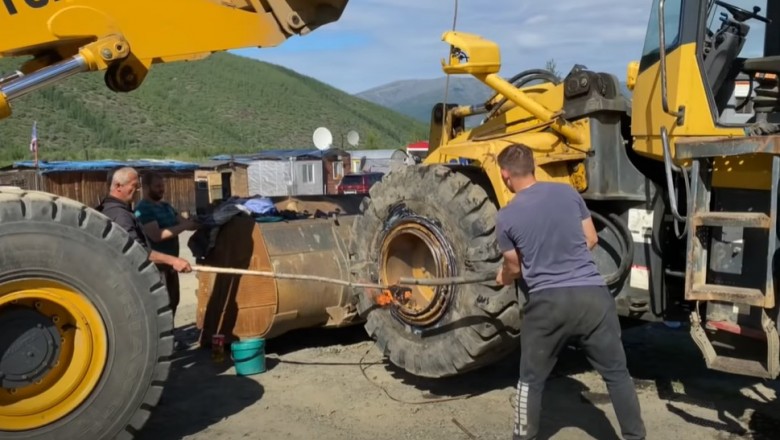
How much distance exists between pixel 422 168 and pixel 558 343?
2.02 meters

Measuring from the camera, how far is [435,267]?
217 inches

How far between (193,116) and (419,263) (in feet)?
216

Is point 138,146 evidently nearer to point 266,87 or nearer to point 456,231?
point 266,87

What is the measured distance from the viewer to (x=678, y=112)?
4379 mm

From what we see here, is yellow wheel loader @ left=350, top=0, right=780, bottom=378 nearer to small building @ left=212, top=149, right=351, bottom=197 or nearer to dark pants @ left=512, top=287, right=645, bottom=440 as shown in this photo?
dark pants @ left=512, top=287, right=645, bottom=440

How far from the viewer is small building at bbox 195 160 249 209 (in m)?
25.5

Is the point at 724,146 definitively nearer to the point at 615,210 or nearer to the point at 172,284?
the point at 615,210

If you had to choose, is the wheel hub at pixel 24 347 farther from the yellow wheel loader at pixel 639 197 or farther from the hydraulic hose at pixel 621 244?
the hydraulic hose at pixel 621 244

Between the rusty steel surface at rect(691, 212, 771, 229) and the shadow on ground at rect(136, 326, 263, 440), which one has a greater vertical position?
the rusty steel surface at rect(691, 212, 771, 229)

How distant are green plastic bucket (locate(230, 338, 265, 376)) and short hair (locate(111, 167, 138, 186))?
1.53m

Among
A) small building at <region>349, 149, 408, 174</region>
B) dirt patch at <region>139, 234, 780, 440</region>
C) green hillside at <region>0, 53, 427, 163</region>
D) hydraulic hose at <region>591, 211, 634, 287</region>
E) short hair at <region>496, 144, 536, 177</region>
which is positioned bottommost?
dirt patch at <region>139, 234, 780, 440</region>

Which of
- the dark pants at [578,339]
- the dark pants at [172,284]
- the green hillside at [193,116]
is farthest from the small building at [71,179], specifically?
the dark pants at [578,339]

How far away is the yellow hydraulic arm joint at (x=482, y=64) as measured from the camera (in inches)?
214

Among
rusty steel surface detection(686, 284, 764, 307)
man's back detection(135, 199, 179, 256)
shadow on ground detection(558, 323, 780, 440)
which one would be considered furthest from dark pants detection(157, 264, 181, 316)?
rusty steel surface detection(686, 284, 764, 307)
